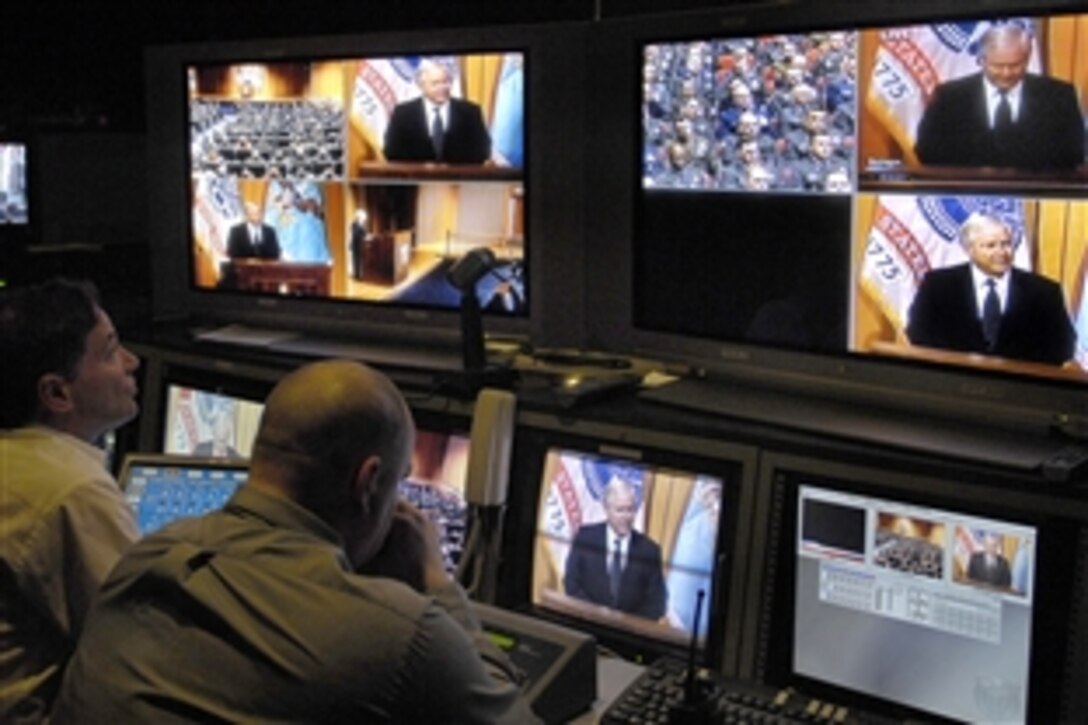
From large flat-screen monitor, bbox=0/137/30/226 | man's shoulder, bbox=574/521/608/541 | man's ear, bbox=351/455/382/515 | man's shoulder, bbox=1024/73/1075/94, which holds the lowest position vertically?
man's shoulder, bbox=574/521/608/541

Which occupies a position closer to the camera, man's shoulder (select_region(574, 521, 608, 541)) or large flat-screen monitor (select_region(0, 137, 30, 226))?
man's shoulder (select_region(574, 521, 608, 541))

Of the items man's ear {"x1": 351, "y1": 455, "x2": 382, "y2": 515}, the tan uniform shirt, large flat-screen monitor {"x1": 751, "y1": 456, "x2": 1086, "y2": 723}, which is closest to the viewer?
man's ear {"x1": 351, "y1": 455, "x2": 382, "y2": 515}

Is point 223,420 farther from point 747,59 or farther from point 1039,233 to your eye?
point 1039,233

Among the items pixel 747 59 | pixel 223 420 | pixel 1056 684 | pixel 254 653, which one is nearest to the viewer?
pixel 254 653

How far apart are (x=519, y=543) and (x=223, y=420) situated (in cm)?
85

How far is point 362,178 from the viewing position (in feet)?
9.42

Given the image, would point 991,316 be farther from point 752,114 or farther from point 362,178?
point 362,178

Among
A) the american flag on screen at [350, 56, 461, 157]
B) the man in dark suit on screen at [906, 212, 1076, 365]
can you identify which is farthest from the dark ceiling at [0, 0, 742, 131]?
the man in dark suit on screen at [906, 212, 1076, 365]

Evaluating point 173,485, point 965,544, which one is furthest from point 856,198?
point 173,485

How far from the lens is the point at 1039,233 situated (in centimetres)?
199

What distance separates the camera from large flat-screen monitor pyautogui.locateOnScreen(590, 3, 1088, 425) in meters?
2.00

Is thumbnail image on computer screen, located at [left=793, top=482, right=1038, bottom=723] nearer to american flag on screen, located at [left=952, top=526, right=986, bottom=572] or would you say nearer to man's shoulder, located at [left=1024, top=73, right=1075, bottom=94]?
american flag on screen, located at [left=952, top=526, right=986, bottom=572]

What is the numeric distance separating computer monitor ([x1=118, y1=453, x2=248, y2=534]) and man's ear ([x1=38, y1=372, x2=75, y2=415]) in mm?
251

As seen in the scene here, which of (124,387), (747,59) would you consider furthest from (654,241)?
(124,387)
